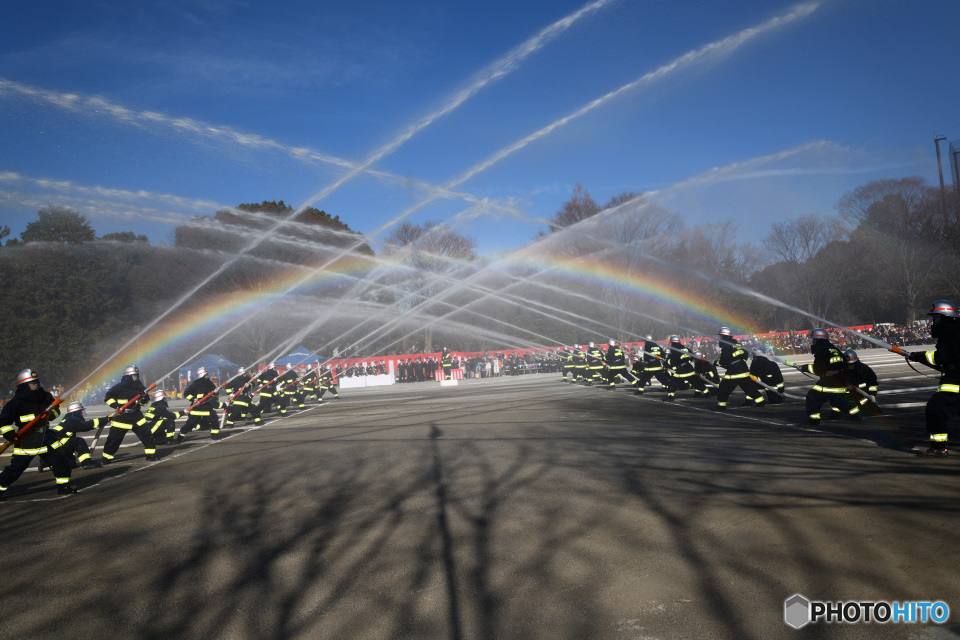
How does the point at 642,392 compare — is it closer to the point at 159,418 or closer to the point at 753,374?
the point at 753,374

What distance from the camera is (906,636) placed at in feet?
10.6

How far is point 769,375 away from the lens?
13.9 m

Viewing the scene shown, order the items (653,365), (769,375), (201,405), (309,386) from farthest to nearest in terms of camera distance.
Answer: (309,386), (653,365), (201,405), (769,375)

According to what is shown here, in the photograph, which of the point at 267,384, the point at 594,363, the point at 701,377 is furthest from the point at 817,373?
the point at 267,384

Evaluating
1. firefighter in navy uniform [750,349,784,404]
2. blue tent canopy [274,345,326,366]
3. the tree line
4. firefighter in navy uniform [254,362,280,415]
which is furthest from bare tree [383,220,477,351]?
firefighter in navy uniform [750,349,784,404]

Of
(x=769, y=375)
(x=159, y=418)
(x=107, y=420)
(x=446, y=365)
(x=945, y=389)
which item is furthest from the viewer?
(x=446, y=365)

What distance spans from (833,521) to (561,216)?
33062 millimetres

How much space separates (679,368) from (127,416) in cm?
1374

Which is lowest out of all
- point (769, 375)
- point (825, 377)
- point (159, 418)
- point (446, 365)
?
point (769, 375)

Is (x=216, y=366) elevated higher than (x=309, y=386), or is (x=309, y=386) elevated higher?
(x=216, y=366)

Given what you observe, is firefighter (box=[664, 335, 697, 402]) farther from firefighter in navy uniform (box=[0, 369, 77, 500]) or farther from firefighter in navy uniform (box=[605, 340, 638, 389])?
firefighter in navy uniform (box=[0, 369, 77, 500])

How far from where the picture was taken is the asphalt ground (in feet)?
12.4

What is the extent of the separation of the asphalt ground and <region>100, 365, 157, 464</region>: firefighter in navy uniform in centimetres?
149

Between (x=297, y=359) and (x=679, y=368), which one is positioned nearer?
(x=679, y=368)
